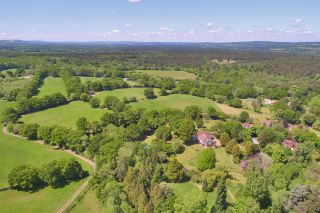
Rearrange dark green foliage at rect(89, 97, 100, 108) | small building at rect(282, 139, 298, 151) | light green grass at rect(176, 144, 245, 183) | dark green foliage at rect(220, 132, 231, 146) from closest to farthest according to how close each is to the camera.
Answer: light green grass at rect(176, 144, 245, 183), dark green foliage at rect(220, 132, 231, 146), small building at rect(282, 139, 298, 151), dark green foliage at rect(89, 97, 100, 108)

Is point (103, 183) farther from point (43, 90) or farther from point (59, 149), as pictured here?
point (43, 90)

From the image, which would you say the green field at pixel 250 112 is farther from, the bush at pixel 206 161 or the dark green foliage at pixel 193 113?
the bush at pixel 206 161

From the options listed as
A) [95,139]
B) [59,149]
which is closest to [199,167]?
[95,139]

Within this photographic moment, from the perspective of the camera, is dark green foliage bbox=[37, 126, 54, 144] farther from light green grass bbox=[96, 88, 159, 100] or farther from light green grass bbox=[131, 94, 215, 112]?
light green grass bbox=[96, 88, 159, 100]

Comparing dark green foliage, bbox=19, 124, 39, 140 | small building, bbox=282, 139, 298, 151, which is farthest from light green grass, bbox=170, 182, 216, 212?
dark green foliage, bbox=19, 124, 39, 140

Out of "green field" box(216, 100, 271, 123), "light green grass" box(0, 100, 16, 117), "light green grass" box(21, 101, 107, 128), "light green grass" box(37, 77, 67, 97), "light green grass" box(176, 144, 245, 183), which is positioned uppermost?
"light green grass" box(37, 77, 67, 97)

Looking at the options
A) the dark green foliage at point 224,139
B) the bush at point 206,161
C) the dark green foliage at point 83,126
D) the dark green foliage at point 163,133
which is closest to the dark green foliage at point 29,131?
the dark green foliage at point 83,126
